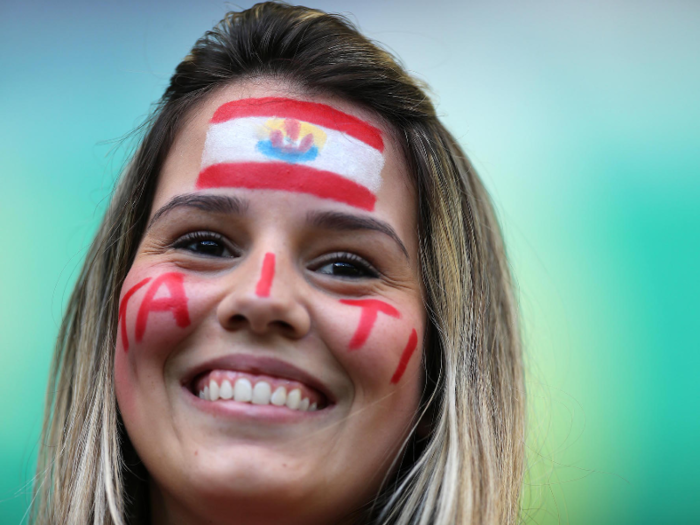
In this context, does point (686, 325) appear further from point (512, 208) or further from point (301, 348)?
point (301, 348)

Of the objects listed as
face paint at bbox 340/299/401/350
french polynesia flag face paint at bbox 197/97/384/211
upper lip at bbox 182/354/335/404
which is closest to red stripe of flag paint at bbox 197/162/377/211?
french polynesia flag face paint at bbox 197/97/384/211

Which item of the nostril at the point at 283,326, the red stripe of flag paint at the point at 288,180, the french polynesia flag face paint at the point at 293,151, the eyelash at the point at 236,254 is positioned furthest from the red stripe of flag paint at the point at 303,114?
the nostril at the point at 283,326

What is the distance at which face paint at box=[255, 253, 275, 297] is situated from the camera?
4.20 feet

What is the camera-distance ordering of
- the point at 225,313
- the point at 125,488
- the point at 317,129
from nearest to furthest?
1. the point at 225,313
2. the point at 317,129
3. the point at 125,488

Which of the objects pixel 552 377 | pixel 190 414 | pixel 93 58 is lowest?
pixel 190 414

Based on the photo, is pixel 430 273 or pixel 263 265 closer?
pixel 263 265

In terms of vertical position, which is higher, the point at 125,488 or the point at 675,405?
the point at 675,405

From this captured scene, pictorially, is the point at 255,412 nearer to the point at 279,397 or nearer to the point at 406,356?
the point at 279,397

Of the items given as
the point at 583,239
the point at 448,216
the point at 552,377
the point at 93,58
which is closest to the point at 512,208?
the point at 583,239

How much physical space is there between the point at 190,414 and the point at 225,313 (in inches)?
9.1

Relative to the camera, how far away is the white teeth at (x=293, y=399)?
1301 millimetres

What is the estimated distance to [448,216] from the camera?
1676mm

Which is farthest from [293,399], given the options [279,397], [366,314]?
[366,314]

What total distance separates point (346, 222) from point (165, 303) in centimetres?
44
